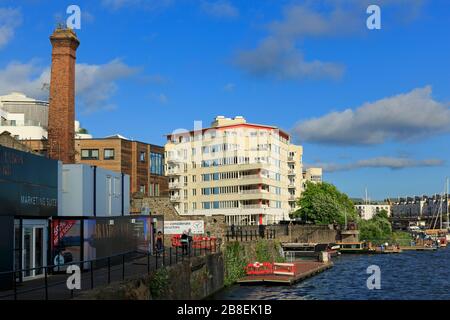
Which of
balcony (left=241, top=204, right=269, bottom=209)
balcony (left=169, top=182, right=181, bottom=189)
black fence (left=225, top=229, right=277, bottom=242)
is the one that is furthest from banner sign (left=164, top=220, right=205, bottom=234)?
balcony (left=169, top=182, right=181, bottom=189)

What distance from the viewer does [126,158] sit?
6769 centimetres

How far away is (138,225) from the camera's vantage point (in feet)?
135

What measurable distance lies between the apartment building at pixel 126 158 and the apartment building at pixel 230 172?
47.9m

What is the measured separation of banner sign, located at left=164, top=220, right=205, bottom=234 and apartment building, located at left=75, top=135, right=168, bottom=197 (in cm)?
996

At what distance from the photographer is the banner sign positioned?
57.0 m

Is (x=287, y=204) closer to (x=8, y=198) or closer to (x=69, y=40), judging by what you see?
(x=69, y=40)

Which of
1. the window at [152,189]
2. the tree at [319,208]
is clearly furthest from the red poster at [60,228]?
the tree at [319,208]

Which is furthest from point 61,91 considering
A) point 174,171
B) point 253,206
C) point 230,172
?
point 174,171

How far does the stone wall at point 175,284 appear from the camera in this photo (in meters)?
22.1

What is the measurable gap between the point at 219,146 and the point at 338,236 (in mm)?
29585

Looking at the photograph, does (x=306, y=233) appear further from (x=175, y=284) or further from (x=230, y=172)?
(x=175, y=284)

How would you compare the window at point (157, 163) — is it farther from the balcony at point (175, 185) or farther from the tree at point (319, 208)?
the tree at point (319, 208)

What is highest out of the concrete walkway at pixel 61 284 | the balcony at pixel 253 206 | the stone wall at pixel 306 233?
the balcony at pixel 253 206
